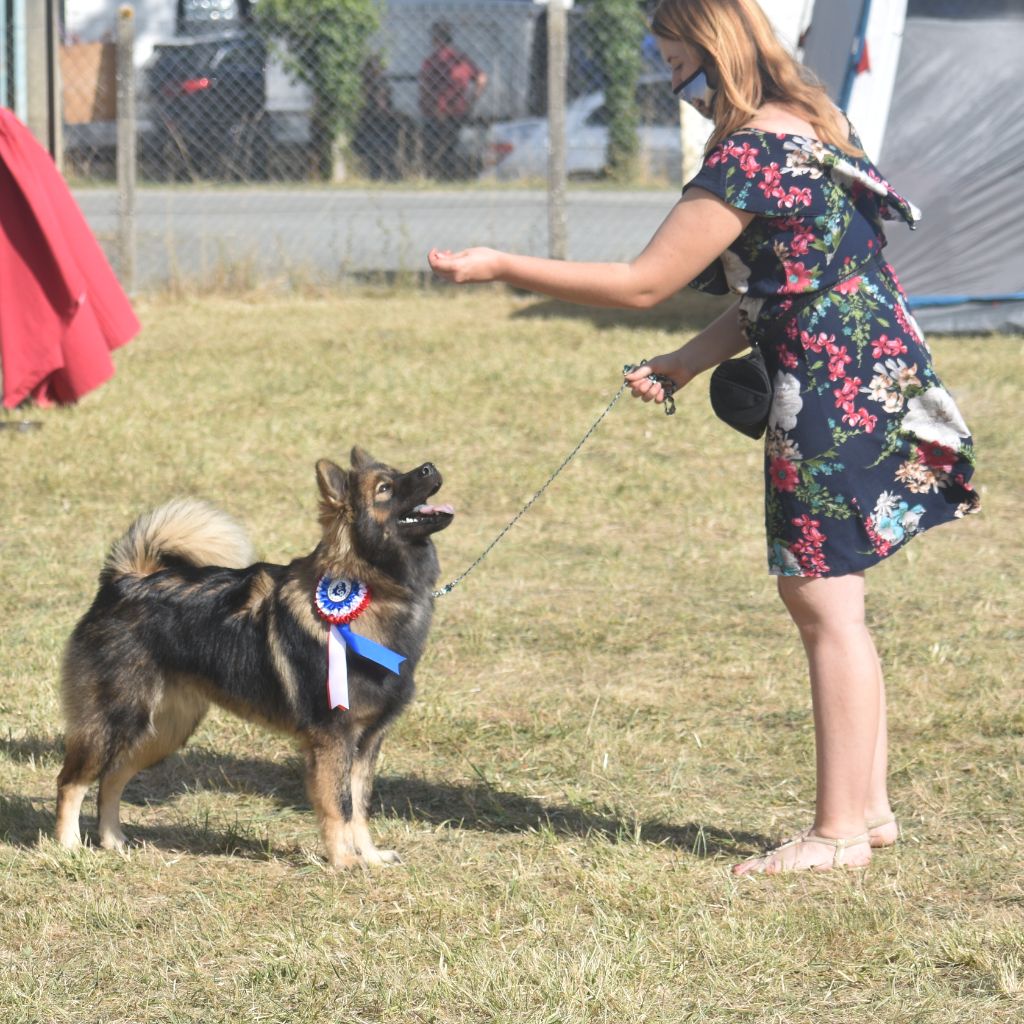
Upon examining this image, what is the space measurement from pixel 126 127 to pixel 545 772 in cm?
761

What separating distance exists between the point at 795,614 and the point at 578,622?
198 centimetres

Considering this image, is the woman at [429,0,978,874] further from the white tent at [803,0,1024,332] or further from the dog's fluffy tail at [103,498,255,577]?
the white tent at [803,0,1024,332]

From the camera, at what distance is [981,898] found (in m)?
3.22

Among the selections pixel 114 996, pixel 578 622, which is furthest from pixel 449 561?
pixel 114 996

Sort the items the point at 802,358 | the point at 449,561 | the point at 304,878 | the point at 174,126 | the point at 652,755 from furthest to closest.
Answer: the point at 174,126
the point at 449,561
the point at 652,755
the point at 304,878
the point at 802,358

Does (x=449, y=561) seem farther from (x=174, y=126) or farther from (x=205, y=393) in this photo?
(x=174, y=126)

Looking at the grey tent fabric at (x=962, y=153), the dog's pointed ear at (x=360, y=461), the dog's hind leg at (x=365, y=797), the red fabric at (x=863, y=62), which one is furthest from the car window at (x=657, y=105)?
the dog's hind leg at (x=365, y=797)

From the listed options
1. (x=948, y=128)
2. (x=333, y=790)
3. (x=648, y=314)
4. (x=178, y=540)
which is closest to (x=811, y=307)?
(x=333, y=790)

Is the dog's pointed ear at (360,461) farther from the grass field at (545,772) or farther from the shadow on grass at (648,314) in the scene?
the shadow on grass at (648,314)

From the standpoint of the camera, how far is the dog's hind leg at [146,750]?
11.6 feet

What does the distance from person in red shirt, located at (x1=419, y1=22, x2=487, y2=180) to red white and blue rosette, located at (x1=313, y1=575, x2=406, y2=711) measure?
9.71 metres

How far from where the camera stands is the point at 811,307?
3.05 metres

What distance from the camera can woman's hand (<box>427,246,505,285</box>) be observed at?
294 centimetres

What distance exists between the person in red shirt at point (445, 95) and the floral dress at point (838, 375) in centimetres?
991
